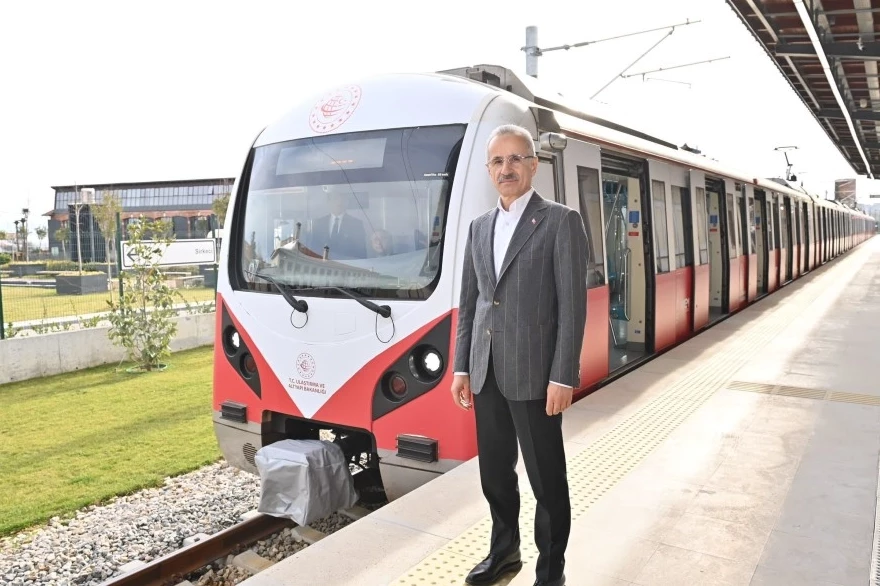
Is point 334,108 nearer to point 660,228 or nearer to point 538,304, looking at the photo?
point 538,304

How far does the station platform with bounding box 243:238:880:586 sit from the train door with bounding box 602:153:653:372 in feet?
3.00

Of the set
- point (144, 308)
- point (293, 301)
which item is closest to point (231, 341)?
point (293, 301)

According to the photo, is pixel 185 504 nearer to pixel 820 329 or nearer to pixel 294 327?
pixel 294 327

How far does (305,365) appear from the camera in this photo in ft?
15.3

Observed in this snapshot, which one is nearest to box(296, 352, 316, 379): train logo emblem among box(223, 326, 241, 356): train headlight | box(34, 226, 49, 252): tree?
box(223, 326, 241, 356): train headlight

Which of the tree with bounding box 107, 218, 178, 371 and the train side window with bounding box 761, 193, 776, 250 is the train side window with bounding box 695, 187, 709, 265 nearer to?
the train side window with bounding box 761, 193, 776, 250

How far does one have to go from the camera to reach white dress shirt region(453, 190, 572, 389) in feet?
9.07

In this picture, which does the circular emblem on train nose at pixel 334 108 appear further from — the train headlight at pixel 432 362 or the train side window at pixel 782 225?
the train side window at pixel 782 225

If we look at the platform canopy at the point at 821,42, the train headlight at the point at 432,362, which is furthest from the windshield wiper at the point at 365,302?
the platform canopy at the point at 821,42

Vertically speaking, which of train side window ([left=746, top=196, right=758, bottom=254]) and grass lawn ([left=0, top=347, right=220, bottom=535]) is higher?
train side window ([left=746, top=196, right=758, bottom=254])

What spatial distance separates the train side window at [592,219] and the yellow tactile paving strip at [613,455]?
1.09 m

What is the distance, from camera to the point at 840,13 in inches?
420

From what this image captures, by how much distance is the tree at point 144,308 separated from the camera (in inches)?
433

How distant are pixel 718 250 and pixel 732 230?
0.36 m
